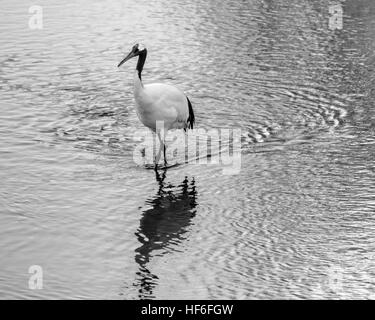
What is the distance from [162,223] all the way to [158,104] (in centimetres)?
208

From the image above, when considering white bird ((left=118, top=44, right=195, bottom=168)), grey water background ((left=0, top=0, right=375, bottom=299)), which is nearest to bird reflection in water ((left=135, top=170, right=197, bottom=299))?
grey water background ((left=0, top=0, right=375, bottom=299))

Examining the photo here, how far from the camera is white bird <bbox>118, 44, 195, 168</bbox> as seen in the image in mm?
11398

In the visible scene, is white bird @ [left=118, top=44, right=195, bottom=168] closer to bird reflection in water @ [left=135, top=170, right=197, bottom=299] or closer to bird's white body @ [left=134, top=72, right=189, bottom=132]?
bird's white body @ [left=134, top=72, right=189, bottom=132]

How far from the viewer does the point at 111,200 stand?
34.1 ft

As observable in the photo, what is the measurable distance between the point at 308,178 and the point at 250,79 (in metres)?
3.86

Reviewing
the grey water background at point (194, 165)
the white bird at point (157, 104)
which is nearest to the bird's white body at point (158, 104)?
the white bird at point (157, 104)

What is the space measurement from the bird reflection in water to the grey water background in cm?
2

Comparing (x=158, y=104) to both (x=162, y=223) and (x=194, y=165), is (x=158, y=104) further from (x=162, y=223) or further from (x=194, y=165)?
(x=162, y=223)

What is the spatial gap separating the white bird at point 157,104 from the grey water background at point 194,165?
556 millimetres

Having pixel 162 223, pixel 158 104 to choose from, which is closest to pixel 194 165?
pixel 158 104

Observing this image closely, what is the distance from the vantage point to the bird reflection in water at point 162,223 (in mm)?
8695

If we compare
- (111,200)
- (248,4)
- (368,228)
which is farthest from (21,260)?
(248,4)

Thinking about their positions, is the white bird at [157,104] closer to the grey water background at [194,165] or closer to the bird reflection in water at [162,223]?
the grey water background at [194,165]
